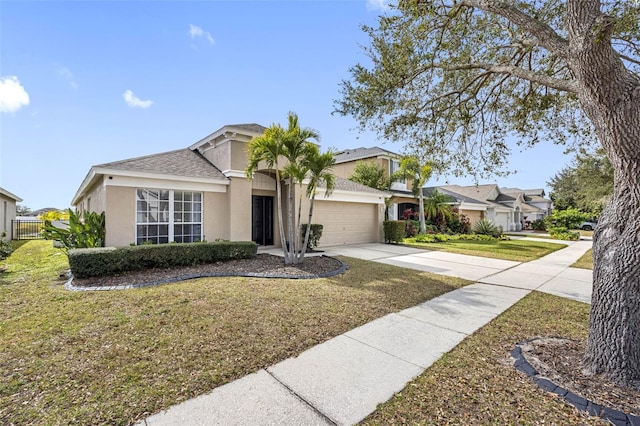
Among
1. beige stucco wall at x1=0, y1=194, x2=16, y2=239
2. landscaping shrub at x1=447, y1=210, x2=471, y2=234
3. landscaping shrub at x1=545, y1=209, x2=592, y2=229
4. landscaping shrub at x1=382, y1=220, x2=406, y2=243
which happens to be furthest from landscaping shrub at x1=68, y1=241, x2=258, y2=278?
landscaping shrub at x1=545, y1=209, x2=592, y2=229

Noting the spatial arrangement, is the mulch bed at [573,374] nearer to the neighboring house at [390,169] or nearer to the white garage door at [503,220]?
the neighboring house at [390,169]

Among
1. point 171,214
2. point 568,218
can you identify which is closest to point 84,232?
point 171,214

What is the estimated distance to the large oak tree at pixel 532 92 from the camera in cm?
302

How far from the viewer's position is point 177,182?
34.4 ft

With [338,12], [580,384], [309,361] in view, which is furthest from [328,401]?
[338,12]

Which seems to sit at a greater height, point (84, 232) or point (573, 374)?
point (84, 232)

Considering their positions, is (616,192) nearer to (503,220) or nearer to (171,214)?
(171,214)

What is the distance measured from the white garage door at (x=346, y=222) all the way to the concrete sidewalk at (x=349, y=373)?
902 cm

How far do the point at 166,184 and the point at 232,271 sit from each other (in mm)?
4539

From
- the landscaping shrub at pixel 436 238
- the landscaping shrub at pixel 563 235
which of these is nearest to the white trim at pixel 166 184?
the landscaping shrub at pixel 436 238

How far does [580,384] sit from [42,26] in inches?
542

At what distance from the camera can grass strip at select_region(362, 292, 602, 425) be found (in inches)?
99.4

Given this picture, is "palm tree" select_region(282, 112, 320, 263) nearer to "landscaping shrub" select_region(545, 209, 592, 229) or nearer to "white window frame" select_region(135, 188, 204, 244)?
"white window frame" select_region(135, 188, 204, 244)

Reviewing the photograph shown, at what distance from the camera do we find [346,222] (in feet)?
53.3
